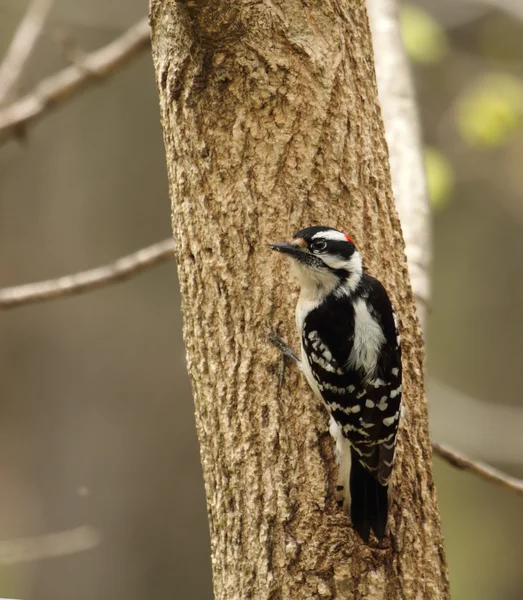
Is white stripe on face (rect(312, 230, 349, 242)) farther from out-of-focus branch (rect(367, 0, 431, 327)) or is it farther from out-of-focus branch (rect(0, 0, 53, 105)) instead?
out-of-focus branch (rect(0, 0, 53, 105))

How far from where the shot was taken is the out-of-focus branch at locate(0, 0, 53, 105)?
4.15 metres

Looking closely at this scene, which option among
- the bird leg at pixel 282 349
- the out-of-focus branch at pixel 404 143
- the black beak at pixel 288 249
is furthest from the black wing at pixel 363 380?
the out-of-focus branch at pixel 404 143

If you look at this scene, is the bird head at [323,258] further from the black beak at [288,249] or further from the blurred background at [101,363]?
the blurred background at [101,363]

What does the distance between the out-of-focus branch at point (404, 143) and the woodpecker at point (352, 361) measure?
0.58 m

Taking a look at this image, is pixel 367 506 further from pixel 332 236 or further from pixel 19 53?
pixel 19 53

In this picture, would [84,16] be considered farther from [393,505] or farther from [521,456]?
[393,505]

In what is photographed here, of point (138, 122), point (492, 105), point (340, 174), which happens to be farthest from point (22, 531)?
point (340, 174)

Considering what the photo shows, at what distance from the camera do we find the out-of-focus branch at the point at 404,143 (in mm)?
3467

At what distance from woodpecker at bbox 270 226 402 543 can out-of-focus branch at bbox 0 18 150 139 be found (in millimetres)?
1935

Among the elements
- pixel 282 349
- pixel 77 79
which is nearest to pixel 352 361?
pixel 282 349

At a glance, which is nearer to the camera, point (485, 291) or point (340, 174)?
point (340, 174)

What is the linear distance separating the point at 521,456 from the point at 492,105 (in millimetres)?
4130

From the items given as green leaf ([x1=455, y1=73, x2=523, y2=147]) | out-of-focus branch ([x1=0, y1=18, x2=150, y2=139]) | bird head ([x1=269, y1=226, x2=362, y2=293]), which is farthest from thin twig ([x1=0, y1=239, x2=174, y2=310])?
green leaf ([x1=455, y1=73, x2=523, y2=147])

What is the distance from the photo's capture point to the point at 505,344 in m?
10.1
